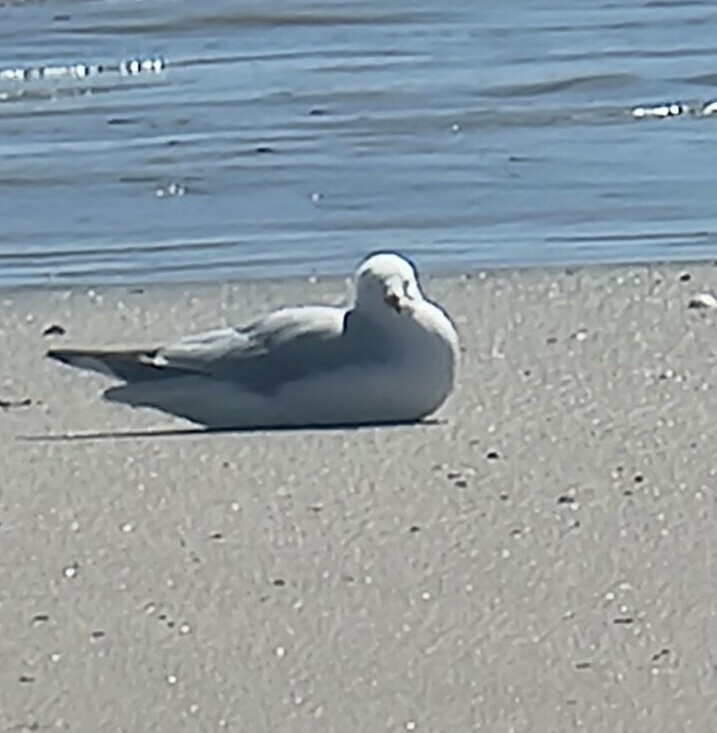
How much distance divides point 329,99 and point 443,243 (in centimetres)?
254

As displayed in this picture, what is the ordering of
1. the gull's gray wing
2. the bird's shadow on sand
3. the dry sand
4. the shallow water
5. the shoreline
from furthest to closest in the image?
the shallow water < the shoreline < the gull's gray wing < the bird's shadow on sand < the dry sand

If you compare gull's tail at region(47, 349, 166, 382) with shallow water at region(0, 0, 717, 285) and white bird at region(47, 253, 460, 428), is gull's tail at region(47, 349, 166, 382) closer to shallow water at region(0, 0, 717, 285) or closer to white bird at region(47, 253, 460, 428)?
white bird at region(47, 253, 460, 428)

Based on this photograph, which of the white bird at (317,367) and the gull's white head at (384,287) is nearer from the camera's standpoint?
the white bird at (317,367)

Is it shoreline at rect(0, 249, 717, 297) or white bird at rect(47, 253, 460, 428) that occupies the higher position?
shoreline at rect(0, 249, 717, 297)

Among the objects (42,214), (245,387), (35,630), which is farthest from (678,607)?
(42,214)

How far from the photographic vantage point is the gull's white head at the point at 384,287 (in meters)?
6.16

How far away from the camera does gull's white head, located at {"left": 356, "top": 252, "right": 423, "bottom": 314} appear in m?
6.16

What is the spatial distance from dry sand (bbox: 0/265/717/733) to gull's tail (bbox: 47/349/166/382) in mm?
98

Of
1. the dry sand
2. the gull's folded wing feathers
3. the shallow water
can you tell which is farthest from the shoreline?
the gull's folded wing feathers

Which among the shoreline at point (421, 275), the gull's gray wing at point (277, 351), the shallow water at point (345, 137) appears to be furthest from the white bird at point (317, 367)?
the shallow water at point (345, 137)

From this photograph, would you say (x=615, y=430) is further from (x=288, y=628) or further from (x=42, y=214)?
(x=42, y=214)

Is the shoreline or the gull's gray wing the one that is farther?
the shoreline

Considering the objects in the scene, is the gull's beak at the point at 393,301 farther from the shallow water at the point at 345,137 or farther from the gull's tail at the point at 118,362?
the shallow water at the point at 345,137

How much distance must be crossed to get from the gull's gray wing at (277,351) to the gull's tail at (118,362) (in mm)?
22
